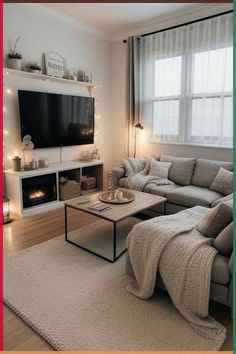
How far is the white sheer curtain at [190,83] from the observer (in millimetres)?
3844

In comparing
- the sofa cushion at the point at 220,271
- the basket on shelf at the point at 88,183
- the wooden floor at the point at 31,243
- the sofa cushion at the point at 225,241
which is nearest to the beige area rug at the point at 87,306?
the wooden floor at the point at 31,243

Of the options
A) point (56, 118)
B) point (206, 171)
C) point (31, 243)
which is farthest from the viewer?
point (56, 118)

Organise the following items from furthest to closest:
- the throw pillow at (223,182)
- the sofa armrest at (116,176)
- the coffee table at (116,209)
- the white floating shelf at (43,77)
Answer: the sofa armrest at (116,176) → the white floating shelf at (43,77) → the throw pillow at (223,182) → the coffee table at (116,209)

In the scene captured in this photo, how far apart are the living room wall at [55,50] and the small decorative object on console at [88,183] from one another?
429 millimetres

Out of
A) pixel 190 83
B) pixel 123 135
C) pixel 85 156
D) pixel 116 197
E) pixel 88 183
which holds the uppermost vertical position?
pixel 190 83

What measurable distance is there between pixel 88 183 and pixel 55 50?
2.15 metres

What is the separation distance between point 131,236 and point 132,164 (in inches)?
83.2

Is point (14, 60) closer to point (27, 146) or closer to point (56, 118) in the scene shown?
point (56, 118)

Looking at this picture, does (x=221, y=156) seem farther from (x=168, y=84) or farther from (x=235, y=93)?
(x=235, y=93)

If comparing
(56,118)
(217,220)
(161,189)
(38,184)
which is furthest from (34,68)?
(217,220)

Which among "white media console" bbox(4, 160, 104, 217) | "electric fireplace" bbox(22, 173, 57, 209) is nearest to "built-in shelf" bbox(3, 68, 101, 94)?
"white media console" bbox(4, 160, 104, 217)

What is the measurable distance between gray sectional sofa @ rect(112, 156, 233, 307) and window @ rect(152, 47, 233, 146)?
0.52 meters

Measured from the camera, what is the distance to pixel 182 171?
3887 mm

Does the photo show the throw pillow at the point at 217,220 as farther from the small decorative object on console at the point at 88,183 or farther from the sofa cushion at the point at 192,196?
the small decorative object on console at the point at 88,183
